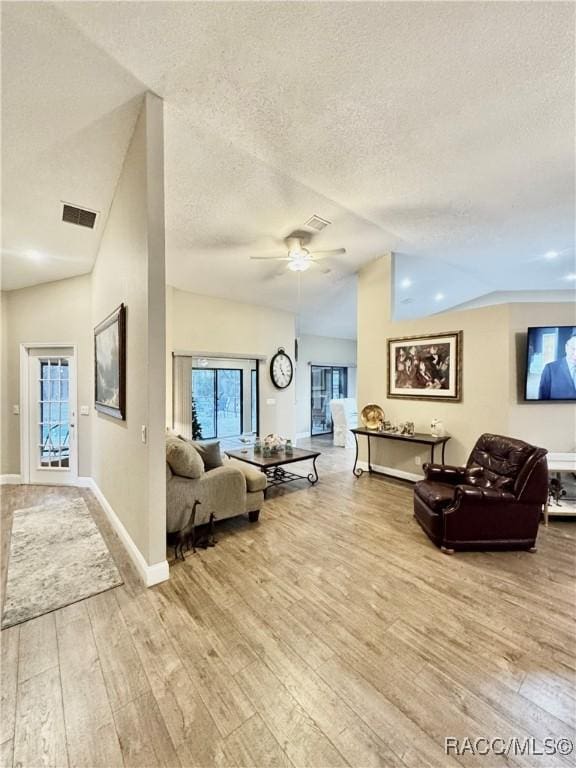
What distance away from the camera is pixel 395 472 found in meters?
5.12

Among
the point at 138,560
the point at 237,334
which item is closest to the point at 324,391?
the point at 237,334

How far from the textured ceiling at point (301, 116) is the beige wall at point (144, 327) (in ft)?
0.95

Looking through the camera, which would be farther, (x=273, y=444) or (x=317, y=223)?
(x=273, y=444)

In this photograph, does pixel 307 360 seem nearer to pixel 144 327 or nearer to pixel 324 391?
pixel 324 391

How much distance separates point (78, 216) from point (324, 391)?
716 cm

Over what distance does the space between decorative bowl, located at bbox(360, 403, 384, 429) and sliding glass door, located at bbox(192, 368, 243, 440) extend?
281cm

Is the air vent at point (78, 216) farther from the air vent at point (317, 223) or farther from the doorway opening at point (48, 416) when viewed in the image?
the air vent at point (317, 223)

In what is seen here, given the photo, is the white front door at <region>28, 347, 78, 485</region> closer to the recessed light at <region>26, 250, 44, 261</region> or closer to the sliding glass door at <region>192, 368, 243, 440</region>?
the recessed light at <region>26, 250, 44, 261</region>

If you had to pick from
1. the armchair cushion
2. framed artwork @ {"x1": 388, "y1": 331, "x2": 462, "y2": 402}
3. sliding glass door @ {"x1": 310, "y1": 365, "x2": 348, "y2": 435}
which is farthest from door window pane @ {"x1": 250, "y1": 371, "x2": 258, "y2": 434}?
the armchair cushion

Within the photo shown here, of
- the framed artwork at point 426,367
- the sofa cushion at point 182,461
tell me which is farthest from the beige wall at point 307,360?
the sofa cushion at point 182,461

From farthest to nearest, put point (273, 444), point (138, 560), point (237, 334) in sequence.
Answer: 1. point (237, 334)
2. point (273, 444)
3. point (138, 560)

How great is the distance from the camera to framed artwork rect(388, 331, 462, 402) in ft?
14.6

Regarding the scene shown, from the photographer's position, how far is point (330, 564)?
264 centimetres

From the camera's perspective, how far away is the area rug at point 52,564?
221cm
